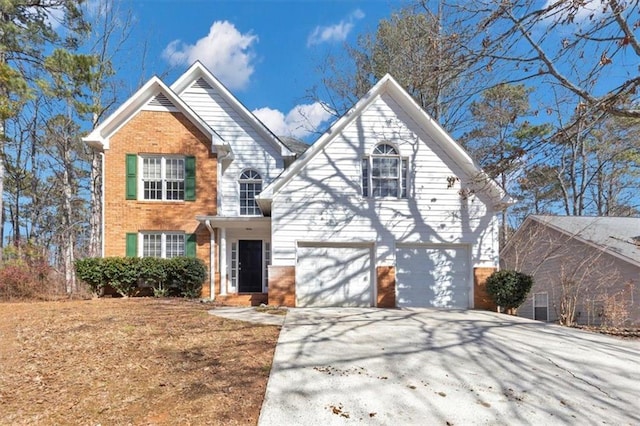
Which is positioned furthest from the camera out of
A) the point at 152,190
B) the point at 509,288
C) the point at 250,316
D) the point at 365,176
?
the point at 152,190

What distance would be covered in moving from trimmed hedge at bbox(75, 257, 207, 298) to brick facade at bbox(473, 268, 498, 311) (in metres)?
8.61

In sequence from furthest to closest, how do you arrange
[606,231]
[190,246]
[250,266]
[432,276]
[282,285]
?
[606,231]
[250,266]
[190,246]
[432,276]
[282,285]

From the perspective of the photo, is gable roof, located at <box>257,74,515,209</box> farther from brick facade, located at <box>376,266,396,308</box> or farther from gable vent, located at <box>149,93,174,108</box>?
gable vent, located at <box>149,93,174,108</box>

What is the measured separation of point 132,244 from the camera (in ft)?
44.1

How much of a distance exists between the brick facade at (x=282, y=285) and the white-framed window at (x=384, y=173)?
3.43 meters

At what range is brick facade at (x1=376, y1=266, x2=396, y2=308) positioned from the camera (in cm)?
1217

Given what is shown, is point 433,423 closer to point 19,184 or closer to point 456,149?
point 456,149

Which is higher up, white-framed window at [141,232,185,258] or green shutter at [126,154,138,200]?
green shutter at [126,154,138,200]

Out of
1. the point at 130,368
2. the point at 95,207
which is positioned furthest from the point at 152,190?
the point at 95,207

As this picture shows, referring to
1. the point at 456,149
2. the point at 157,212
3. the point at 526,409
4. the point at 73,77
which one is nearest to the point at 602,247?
the point at 456,149

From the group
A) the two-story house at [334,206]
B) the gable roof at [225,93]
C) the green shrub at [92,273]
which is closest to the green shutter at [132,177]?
the two-story house at [334,206]

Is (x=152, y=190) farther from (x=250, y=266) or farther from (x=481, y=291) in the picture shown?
(x=481, y=291)

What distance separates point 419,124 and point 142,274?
9.98 m

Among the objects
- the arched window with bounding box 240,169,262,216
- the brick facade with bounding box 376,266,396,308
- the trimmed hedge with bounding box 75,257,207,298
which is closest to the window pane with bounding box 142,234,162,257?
the trimmed hedge with bounding box 75,257,207,298
